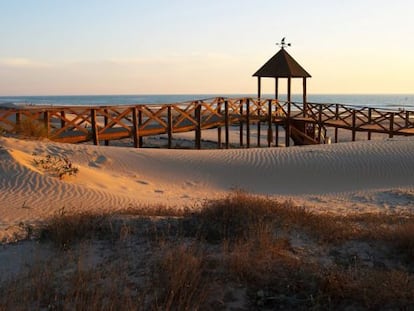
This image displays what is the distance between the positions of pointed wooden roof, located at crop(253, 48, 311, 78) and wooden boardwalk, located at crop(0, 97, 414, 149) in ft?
6.07

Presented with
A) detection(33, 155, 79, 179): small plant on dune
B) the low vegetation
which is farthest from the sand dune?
the low vegetation

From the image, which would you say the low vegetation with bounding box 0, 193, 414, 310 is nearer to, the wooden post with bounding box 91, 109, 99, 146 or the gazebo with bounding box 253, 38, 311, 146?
the wooden post with bounding box 91, 109, 99, 146

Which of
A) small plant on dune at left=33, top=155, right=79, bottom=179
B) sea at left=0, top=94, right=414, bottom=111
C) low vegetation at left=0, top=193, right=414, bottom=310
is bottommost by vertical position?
sea at left=0, top=94, right=414, bottom=111

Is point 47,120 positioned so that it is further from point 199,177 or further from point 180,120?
point 199,177

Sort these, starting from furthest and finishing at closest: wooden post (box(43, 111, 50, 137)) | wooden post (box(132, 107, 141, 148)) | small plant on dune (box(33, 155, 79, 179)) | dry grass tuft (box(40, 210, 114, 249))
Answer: wooden post (box(132, 107, 141, 148)), wooden post (box(43, 111, 50, 137)), small plant on dune (box(33, 155, 79, 179)), dry grass tuft (box(40, 210, 114, 249))

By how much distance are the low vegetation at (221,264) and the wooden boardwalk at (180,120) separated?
12.0 meters

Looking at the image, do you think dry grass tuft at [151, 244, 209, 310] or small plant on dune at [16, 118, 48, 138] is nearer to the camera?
dry grass tuft at [151, 244, 209, 310]

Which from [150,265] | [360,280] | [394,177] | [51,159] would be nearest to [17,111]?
[51,159]

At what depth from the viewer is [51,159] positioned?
13500 mm

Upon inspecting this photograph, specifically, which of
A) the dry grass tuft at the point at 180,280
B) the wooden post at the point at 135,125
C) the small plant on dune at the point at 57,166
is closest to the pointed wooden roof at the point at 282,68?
the wooden post at the point at 135,125

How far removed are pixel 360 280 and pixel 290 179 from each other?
10.3 meters

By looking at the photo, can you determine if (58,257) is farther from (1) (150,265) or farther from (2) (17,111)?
(2) (17,111)

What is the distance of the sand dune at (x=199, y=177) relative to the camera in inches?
430

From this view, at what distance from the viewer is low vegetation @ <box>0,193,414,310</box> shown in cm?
426
